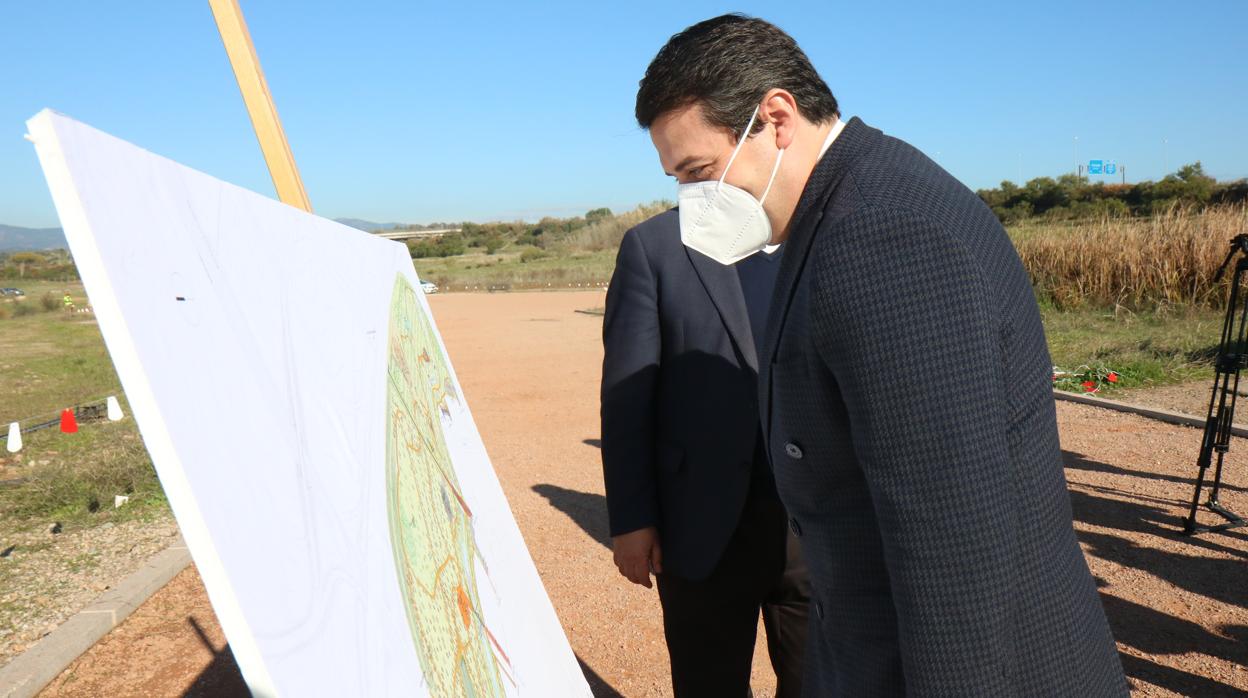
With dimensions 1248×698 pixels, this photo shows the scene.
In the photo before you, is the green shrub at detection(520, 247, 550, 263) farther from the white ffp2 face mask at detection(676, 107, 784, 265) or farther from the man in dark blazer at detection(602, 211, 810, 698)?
the white ffp2 face mask at detection(676, 107, 784, 265)

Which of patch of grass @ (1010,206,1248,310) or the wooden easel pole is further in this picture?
patch of grass @ (1010,206,1248,310)

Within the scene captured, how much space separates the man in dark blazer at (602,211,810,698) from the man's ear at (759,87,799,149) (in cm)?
92

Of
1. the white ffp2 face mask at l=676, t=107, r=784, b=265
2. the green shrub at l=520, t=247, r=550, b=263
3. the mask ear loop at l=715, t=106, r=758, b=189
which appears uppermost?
the mask ear loop at l=715, t=106, r=758, b=189

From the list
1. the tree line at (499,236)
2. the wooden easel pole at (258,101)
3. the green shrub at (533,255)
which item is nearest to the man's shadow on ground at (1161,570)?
the wooden easel pole at (258,101)

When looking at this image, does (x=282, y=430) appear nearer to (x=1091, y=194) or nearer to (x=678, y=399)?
(x=678, y=399)

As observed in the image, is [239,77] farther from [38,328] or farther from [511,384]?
[38,328]

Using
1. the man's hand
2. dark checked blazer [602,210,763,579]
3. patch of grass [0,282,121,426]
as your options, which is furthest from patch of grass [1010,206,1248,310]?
patch of grass [0,282,121,426]

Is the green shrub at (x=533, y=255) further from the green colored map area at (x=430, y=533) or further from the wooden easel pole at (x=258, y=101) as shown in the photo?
the green colored map area at (x=430, y=533)

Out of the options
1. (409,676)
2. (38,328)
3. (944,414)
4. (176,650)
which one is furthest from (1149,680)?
(38,328)

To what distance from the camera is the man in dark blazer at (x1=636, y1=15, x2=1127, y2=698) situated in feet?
3.44

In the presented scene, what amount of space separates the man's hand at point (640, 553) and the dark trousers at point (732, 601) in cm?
5

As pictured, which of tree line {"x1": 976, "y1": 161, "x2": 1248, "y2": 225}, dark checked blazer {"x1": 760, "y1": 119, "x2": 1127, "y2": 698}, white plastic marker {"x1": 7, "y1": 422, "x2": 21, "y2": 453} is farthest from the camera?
tree line {"x1": 976, "y1": 161, "x2": 1248, "y2": 225}

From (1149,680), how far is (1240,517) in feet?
8.23

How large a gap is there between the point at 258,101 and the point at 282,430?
4.58ft
